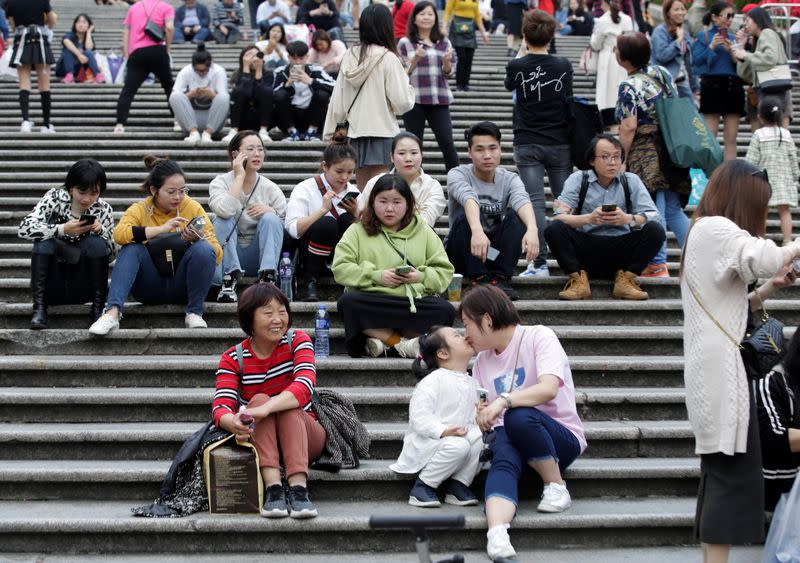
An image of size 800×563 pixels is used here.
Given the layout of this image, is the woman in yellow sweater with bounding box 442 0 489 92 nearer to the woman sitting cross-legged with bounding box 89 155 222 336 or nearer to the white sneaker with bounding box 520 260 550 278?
the white sneaker with bounding box 520 260 550 278

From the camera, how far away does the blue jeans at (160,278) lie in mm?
7293

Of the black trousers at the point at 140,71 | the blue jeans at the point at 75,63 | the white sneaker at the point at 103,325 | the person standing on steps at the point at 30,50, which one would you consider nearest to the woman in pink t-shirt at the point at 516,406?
the white sneaker at the point at 103,325

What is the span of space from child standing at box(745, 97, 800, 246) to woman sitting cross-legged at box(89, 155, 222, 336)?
15.3 ft

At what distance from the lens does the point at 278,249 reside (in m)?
7.78

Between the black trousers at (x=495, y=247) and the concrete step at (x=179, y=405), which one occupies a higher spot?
the black trousers at (x=495, y=247)

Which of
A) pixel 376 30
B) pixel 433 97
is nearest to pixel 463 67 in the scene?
pixel 433 97

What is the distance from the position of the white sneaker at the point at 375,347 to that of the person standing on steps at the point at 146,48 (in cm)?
616

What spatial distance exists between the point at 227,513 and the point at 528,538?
4.66 feet

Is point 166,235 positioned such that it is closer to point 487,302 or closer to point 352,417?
point 352,417

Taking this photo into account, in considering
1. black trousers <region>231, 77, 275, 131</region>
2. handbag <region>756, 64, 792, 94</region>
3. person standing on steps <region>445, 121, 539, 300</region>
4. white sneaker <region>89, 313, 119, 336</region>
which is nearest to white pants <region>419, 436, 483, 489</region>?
person standing on steps <region>445, 121, 539, 300</region>

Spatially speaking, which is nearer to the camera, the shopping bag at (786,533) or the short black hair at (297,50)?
the shopping bag at (786,533)

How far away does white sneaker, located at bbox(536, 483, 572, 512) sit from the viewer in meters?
5.51

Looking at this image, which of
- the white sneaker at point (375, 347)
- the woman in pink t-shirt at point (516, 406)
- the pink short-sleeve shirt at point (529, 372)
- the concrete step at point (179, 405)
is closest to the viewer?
the woman in pink t-shirt at point (516, 406)

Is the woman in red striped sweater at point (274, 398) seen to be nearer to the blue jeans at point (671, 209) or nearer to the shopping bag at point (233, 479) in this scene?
the shopping bag at point (233, 479)
